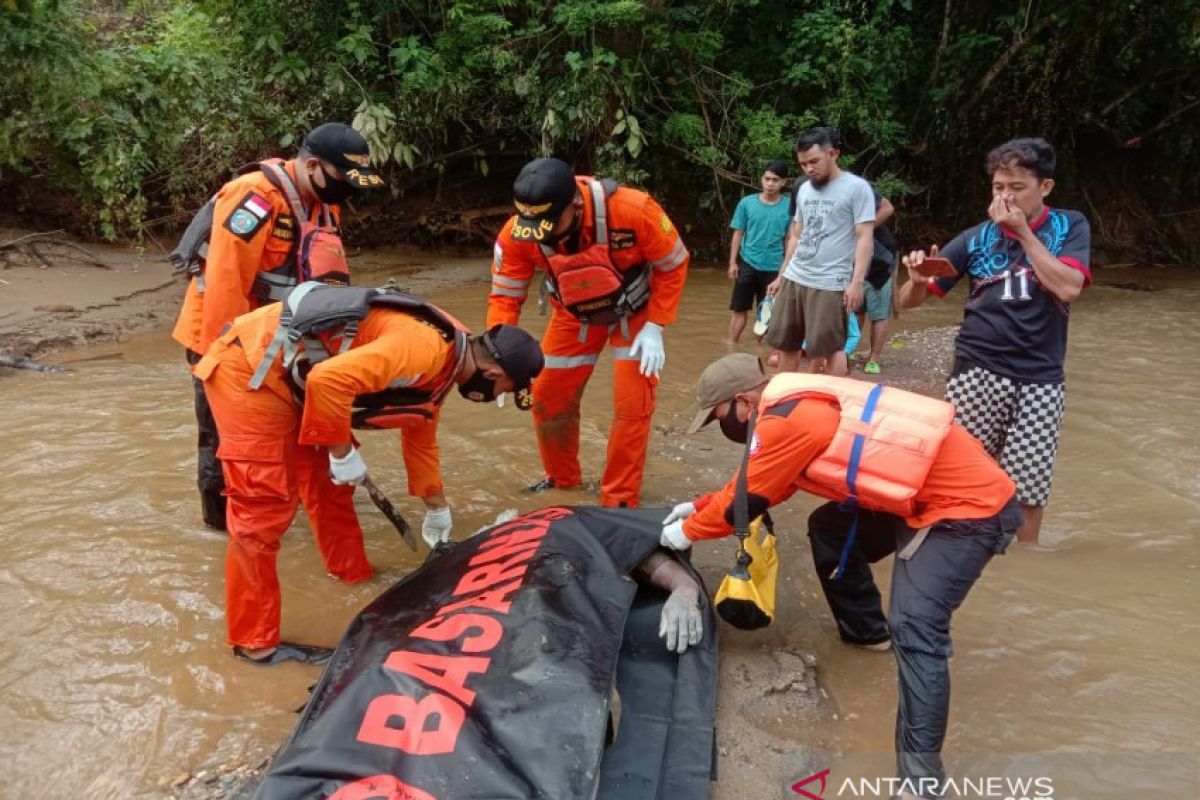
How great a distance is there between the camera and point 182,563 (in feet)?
11.3

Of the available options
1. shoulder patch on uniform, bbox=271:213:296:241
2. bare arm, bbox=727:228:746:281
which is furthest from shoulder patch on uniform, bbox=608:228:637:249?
bare arm, bbox=727:228:746:281

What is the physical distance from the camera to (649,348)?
11.8ft

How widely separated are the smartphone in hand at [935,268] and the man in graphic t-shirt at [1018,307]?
0.06 feet

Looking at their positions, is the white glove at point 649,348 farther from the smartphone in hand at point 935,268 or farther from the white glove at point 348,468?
the white glove at point 348,468

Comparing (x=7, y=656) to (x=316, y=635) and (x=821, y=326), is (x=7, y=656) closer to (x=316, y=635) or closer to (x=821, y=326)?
(x=316, y=635)

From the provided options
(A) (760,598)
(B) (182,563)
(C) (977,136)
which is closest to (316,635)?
(B) (182,563)

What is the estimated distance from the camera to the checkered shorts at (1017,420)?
10.5 feet

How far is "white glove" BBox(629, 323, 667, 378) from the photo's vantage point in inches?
141

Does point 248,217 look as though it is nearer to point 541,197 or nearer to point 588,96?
point 541,197

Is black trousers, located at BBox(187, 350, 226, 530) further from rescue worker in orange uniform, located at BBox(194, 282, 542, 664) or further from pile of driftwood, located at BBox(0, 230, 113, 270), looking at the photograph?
pile of driftwood, located at BBox(0, 230, 113, 270)

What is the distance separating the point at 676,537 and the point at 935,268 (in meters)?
1.41

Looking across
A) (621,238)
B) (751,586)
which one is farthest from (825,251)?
(751,586)

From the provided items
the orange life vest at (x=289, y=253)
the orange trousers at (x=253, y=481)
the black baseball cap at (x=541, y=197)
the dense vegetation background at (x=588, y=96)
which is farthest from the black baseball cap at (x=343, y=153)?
the dense vegetation background at (x=588, y=96)

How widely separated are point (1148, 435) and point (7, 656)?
561cm
